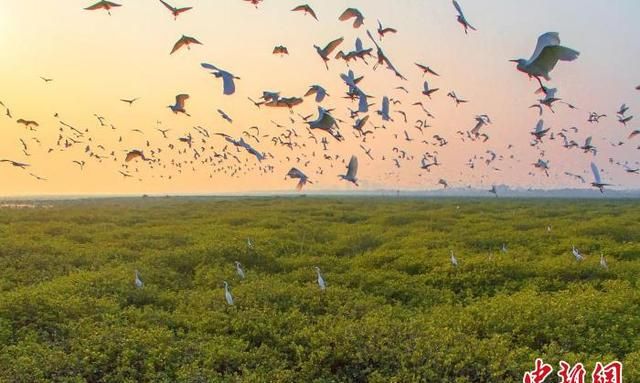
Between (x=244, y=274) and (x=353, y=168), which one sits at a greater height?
(x=353, y=168)

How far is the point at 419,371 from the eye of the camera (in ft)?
28.1

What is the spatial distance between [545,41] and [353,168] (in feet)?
13.9

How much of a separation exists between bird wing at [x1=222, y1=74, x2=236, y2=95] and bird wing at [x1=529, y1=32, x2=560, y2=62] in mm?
4490

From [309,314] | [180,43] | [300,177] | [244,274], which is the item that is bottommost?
[309,314]

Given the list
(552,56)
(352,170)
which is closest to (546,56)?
(552,56)

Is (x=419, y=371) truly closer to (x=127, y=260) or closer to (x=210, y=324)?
(x=210, y=324)

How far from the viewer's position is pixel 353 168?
29.7ft

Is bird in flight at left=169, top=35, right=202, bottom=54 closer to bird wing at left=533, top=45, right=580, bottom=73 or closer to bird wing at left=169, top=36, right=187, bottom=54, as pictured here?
bird wing at left=169, top=36, right=187, bottom=54

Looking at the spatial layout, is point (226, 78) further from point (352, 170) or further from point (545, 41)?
point (545, 41)

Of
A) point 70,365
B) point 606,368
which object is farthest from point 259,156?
point 606,368

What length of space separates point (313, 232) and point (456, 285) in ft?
36.9

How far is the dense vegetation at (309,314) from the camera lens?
8828 millimetres

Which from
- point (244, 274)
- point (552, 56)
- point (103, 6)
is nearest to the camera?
point (552, 56)

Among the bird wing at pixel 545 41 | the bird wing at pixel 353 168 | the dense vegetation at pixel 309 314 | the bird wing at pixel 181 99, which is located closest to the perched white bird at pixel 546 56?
the bird wing at pixel 545 41
